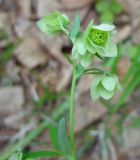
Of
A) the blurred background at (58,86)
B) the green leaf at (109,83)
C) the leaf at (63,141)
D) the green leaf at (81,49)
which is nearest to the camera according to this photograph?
the green leaf at (81,49)

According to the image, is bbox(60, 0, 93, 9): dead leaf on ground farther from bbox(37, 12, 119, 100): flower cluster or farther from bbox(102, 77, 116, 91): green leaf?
bbox(102, 77, 116, 91): green leaf

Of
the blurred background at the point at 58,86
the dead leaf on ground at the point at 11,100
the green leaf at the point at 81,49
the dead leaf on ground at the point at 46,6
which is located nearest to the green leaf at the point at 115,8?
the blurred background at the point at 58,86

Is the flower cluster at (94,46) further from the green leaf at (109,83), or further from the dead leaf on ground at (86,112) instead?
the dead leaf on ground at (86,112)

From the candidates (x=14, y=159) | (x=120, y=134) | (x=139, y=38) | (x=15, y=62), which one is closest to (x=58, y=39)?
(x=15, y=62)

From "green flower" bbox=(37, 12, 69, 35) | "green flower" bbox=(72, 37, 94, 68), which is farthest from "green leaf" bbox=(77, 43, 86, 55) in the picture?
"green flower" bbox=(37, 12, 69, 35)

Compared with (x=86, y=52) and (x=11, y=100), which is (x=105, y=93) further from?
(x=11, y=100)

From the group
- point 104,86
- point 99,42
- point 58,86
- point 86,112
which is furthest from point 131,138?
point 99,42
